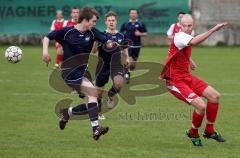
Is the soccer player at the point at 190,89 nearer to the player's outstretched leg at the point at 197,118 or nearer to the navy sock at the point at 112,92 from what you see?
the player's outstretched leg at the point at 197,118

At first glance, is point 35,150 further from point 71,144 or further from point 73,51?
point 73,51

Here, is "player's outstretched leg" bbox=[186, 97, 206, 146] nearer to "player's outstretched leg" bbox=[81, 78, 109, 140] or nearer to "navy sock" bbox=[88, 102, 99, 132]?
"player's outstretched leg" bbox=[81, 78, 109, 140]

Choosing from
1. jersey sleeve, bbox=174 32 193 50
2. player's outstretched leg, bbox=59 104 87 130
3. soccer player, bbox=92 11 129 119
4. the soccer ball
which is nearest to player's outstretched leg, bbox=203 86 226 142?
jersey sleeve, bbox=174 32 193 50

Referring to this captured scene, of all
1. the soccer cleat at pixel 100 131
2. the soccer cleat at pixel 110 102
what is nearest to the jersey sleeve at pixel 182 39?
the soccer cleat at pixel 100 131

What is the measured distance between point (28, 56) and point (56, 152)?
63.2 ft

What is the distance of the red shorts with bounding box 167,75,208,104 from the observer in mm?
9641

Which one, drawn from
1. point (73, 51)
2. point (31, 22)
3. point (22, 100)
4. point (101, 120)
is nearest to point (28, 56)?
point (31, 22)

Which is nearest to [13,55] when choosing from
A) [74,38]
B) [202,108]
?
[74,38]

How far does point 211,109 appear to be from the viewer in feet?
32.3

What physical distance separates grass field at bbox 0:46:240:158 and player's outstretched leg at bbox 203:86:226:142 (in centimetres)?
12

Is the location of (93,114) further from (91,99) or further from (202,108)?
(202,108)

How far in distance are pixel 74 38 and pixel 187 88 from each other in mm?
1851

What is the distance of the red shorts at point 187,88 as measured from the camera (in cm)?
964

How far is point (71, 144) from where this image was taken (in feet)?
31.7
